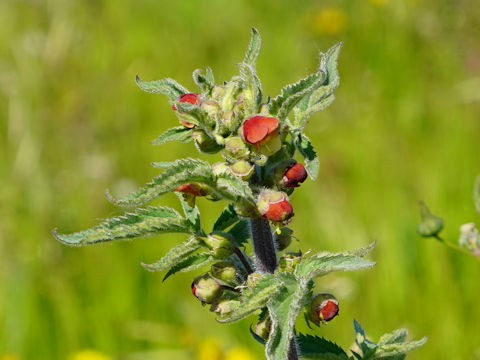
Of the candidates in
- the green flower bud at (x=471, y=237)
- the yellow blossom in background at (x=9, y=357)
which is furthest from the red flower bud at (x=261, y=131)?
the yellow blossom in background at (x=9, y=357)

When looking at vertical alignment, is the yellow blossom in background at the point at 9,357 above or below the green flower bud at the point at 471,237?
above

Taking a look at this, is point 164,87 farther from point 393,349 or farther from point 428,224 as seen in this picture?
point 428,224

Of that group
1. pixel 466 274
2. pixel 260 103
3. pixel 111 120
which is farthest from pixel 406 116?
pixel 260 103

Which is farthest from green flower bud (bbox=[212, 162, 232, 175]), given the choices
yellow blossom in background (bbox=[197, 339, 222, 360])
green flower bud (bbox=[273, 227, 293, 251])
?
yellow blossom in background (bbox=[197, 339, 222, 360])

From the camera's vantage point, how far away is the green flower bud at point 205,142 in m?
1.10

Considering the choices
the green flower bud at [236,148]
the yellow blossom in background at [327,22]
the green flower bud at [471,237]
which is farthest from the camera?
the yellow blossom in background at [327,22]

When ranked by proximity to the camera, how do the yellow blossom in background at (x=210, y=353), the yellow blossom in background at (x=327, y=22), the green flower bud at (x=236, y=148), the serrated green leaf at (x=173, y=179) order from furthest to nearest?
1. the yellow blossom in background at (x=327, y=22)
2. the yellow blossom in background at (x=210, y=353)
3. the green flower bud at (x=236, y=148)
4. the serrated green leaf at (x=173, y=179)

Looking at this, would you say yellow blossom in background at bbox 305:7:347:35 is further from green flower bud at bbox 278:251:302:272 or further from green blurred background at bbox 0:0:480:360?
green flower bud at bbox 278:251:302:272

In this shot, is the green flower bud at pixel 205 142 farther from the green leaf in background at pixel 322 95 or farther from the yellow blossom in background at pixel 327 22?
the yellow blossom in background at pixel 327 22

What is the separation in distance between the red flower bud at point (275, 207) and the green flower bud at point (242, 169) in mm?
44

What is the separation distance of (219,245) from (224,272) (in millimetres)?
47

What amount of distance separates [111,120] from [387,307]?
225 cm

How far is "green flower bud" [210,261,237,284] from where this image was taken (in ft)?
3.82

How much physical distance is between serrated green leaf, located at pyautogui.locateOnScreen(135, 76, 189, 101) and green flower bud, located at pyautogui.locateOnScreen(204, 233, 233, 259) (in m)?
0.24
